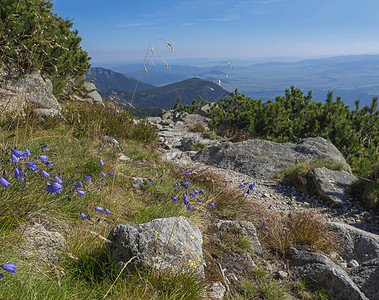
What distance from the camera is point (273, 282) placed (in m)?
2.82

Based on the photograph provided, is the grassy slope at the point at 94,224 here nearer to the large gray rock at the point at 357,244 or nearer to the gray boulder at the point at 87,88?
the large gray rock at the point at 357,244

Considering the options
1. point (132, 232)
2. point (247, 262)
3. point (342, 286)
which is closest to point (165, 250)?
point (132, 232)

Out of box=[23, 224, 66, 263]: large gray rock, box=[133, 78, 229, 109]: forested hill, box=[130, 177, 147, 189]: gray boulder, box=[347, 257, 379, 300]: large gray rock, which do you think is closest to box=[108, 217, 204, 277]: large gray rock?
box=[23, 224, 66, 263]: large gray rock

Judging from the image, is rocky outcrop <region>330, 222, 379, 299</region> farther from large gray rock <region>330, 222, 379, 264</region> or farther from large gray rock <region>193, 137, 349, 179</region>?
large gray rock <region>193, 137, 349, 179</region>

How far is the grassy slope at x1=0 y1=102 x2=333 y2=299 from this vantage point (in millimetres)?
1908

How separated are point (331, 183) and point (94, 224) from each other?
20.0ft

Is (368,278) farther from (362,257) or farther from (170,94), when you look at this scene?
(170,94)

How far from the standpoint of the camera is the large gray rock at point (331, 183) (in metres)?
6.42

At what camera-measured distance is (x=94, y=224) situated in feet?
8.84

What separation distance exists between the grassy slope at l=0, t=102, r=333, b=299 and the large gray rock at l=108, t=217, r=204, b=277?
0.10 meters

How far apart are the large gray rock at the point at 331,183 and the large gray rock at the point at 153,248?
5062mm

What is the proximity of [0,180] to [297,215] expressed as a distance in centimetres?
418

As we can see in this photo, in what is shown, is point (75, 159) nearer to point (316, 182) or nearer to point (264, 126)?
point (316, 182)

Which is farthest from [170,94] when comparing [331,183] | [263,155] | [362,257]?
[362,257]
